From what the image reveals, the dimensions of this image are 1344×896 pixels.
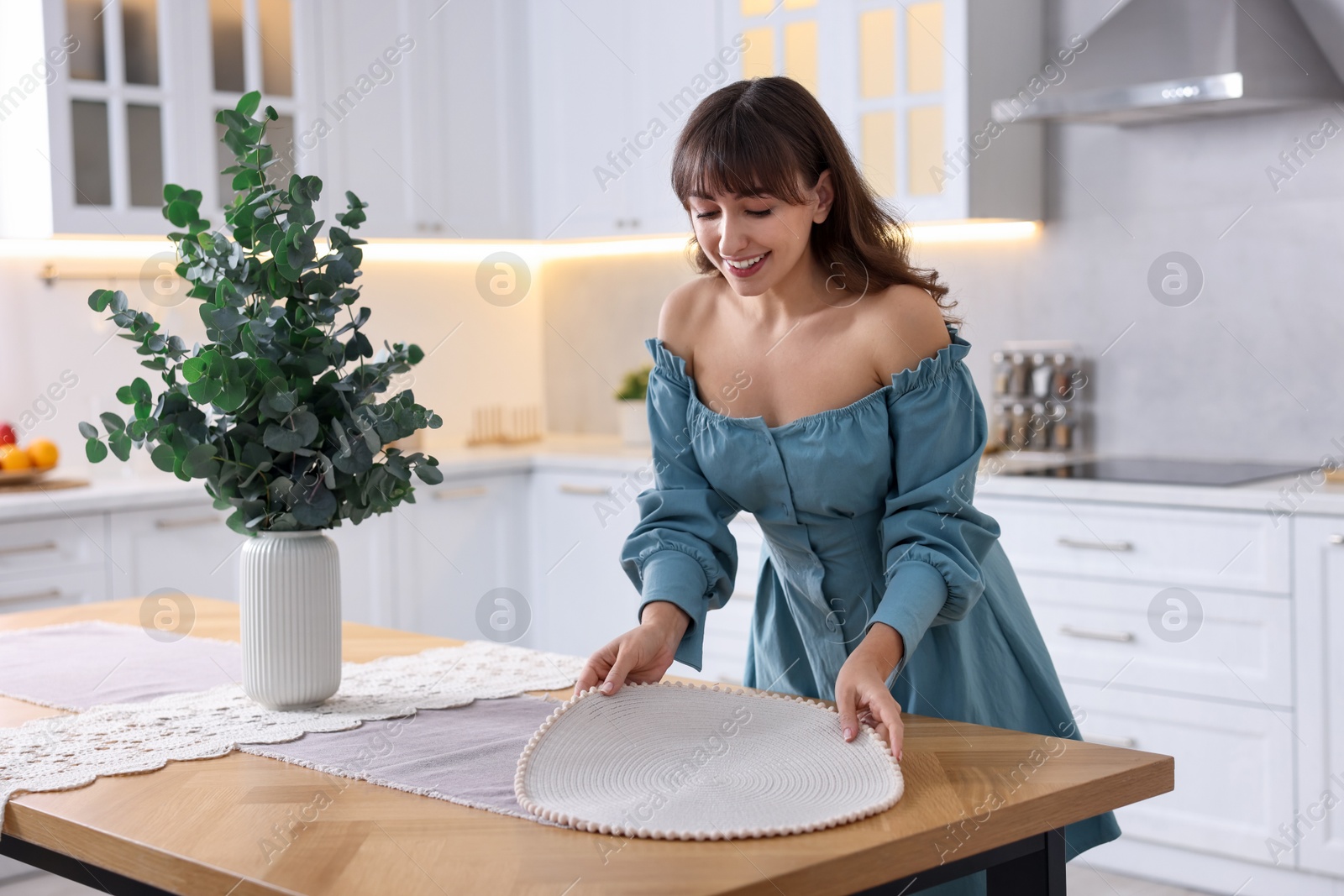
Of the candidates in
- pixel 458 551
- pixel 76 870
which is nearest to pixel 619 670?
pixel 76 870

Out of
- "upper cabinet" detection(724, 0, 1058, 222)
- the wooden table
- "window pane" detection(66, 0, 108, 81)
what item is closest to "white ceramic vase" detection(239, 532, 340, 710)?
the wooden table

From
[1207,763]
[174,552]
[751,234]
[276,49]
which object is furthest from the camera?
[276,49]

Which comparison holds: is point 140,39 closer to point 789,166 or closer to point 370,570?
point 370,570

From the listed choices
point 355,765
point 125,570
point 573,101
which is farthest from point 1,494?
point 355,765

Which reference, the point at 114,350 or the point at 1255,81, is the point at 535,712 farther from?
the point at 114,350

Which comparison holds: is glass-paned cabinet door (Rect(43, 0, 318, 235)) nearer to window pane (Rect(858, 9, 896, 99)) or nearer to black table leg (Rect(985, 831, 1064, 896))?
window pane (Rect(858, 9, 896, 99))

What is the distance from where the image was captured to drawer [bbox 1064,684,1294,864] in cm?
279

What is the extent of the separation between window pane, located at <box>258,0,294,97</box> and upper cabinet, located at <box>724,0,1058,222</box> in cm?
138

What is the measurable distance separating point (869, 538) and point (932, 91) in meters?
2.18

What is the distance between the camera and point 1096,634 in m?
3.00

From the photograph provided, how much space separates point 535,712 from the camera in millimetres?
1429

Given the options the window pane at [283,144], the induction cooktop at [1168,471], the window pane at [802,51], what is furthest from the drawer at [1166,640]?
the window pane at [283,144]

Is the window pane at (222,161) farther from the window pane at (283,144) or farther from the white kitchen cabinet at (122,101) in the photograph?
the window pane at (283,144)

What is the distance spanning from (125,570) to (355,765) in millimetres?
2284
